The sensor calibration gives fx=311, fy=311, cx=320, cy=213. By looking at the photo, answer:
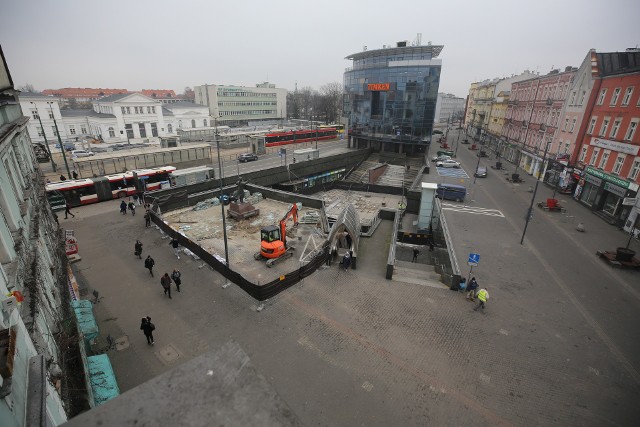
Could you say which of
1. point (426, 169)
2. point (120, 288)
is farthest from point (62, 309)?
point (426, 169)

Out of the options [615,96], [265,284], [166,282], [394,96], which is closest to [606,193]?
[615,96]

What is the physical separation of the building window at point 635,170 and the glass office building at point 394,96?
1217 inches

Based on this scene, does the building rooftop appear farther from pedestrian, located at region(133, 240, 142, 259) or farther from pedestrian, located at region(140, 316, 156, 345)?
pedestrian, located at region(140, 316, 156, 345)

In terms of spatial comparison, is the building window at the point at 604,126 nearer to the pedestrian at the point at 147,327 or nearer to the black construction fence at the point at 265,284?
the black construction fence at the point at 265,284

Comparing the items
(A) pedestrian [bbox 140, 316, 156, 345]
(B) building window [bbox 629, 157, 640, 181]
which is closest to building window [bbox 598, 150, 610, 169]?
(B) building window [bbox 629, 157, 640, 181]

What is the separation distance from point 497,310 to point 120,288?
60.3 ft

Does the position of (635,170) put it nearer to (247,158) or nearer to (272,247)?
(272,247)

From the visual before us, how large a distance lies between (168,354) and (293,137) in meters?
49.6

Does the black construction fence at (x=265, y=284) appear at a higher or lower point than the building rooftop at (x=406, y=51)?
lower

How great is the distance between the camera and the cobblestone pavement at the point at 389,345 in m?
9.84

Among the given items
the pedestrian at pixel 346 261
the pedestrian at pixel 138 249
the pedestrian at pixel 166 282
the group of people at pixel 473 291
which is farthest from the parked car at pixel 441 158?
the pedestrian at pixel 166 282

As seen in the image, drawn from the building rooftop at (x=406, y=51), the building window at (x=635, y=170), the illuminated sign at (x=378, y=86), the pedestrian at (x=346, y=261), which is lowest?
the pedestrian at (x=346, y=261)

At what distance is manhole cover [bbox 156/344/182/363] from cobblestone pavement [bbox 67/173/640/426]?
54 mm

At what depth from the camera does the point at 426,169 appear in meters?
40.6
